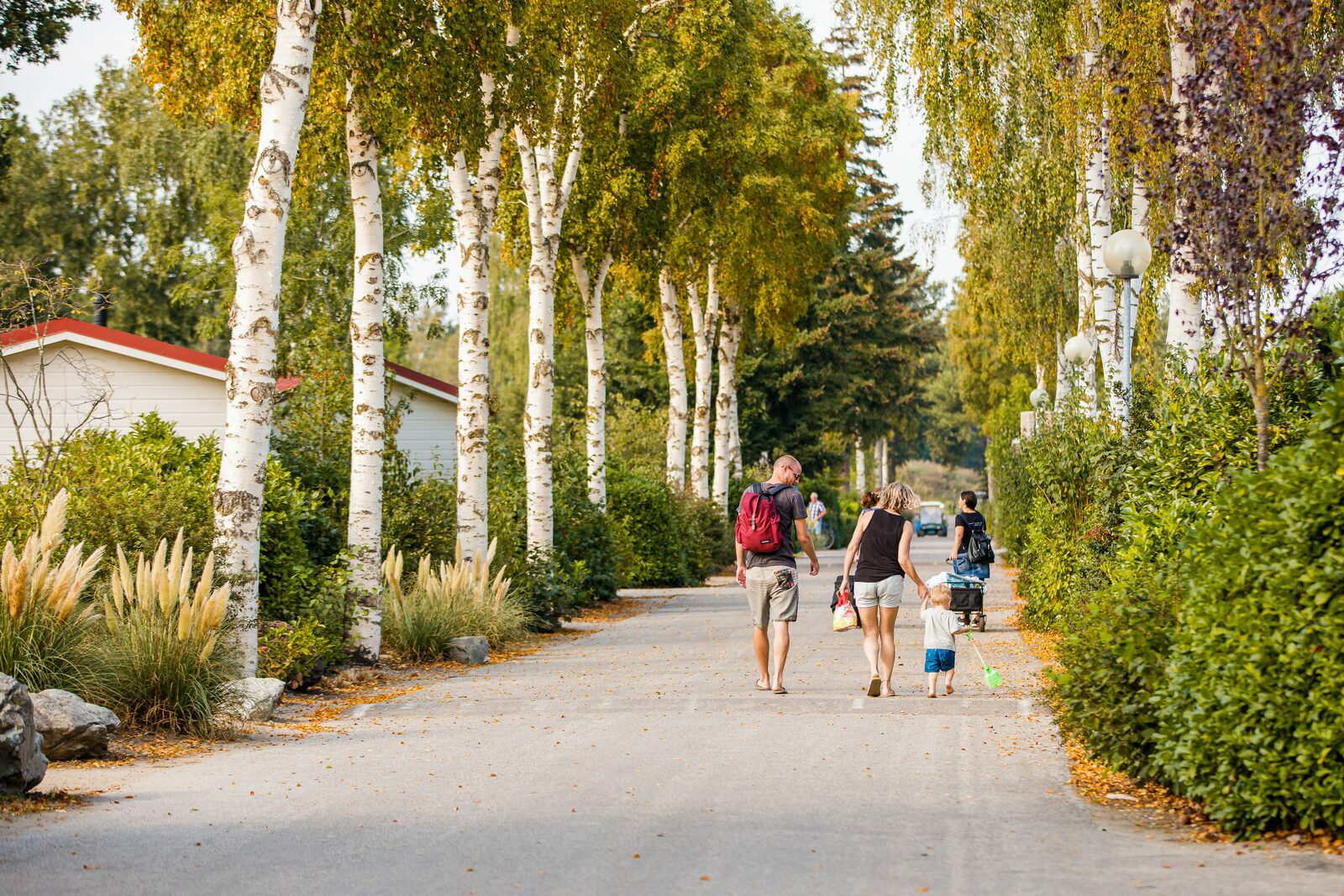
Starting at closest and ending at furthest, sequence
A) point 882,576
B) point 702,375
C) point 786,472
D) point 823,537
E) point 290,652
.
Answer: point 882,576, point 290,652, point 786,472, point 702,375, point 823,537

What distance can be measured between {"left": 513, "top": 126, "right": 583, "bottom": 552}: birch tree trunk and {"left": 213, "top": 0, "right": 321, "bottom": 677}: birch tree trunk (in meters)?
9.08

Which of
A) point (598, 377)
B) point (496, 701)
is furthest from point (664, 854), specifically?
point (598, 377)

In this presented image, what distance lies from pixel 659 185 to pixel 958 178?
301 inches

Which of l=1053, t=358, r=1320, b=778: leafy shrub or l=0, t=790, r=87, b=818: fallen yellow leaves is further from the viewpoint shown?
l=1053, t=358, r=1320, b=778: leafy shrub

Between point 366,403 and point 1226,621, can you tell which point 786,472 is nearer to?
point 366,403

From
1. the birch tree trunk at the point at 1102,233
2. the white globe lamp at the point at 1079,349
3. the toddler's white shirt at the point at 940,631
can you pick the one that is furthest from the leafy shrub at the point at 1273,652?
the white globe lamp at the point at 1079,349

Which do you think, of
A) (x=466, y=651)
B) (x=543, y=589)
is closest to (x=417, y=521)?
(x=543, y=589)

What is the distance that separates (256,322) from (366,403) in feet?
9.97

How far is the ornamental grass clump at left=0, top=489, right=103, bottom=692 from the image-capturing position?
10.3 meters

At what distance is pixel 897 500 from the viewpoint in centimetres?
1320

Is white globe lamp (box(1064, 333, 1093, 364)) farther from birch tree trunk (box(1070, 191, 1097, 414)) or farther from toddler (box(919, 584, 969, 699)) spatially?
toddler (box(919, 584, 969, 699))

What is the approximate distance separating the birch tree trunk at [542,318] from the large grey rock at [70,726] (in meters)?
11.7

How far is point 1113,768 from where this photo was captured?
8.16 meters

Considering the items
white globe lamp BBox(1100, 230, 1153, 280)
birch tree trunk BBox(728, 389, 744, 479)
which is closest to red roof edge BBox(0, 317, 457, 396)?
white globe lamp BBox(1100, 230, 1153, 280)
